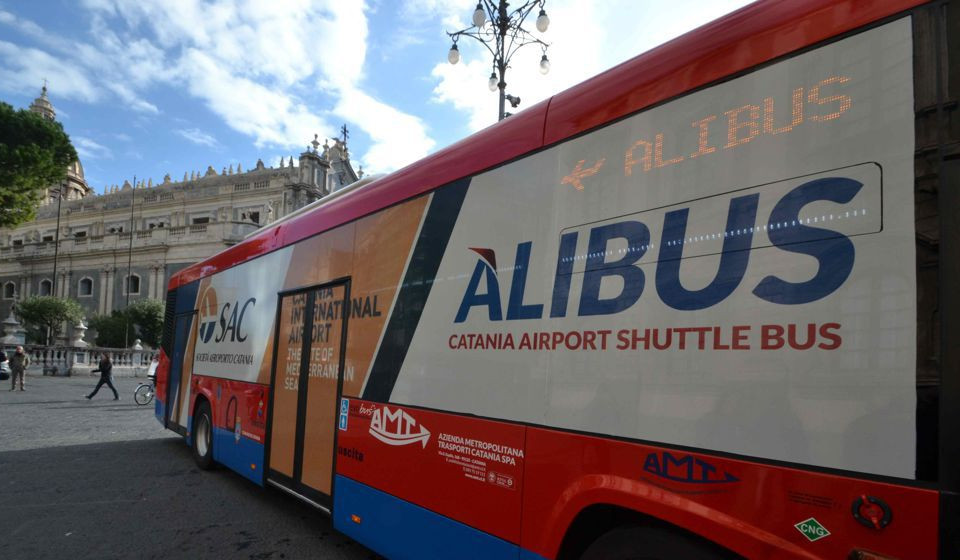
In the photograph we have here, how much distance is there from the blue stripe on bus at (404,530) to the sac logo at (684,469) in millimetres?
1040

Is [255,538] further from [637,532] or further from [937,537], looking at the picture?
[937,537]

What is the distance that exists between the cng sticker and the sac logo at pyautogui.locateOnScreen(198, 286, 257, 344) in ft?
20.9

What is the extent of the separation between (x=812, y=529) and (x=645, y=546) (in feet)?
2.27

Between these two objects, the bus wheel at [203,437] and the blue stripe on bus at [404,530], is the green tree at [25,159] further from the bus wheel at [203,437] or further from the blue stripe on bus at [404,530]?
the blue stripe on bus at [404,530]

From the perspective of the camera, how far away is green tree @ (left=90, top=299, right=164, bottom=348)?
43656 mm

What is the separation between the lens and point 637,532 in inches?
98.0

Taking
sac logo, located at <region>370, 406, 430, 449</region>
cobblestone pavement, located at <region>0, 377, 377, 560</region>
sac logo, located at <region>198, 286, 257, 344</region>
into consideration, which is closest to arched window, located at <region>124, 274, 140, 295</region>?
cobblestone pavement, located at <region>0, 377, 377, 560</region>

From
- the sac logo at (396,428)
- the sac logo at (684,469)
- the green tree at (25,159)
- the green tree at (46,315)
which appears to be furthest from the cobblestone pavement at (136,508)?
the green tree at (46,315)

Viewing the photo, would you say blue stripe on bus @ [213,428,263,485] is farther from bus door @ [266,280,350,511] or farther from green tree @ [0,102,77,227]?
green tree @ [0,102,77,227]

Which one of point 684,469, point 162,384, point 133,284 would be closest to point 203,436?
point 162,384

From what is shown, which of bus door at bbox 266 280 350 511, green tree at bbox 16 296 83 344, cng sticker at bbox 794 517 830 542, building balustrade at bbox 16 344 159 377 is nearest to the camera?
cng sticker at bbox 794 517 830 542

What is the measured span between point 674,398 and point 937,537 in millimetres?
916

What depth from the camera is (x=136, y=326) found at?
43812 millimetres

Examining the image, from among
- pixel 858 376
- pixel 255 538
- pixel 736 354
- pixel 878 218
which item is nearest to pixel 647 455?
pixel 736 354
